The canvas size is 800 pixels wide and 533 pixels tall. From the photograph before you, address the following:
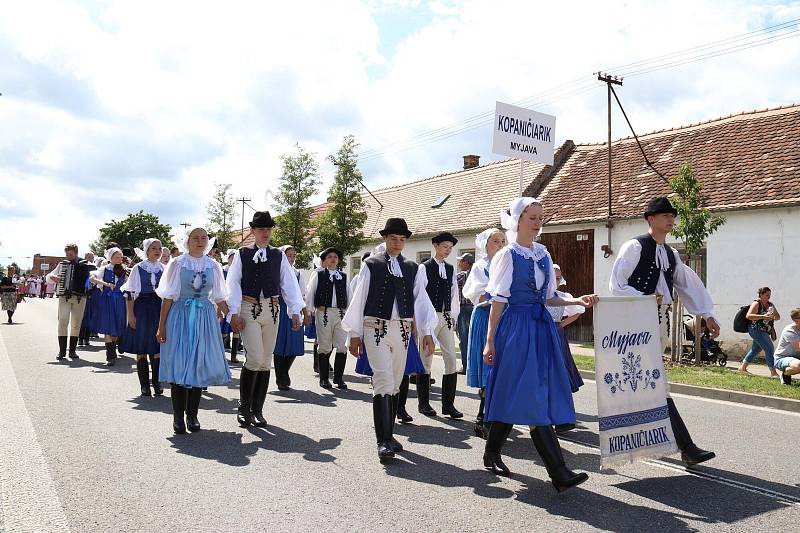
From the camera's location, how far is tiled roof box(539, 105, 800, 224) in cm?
1850

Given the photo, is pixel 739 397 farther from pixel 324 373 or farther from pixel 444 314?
pixel 324 373

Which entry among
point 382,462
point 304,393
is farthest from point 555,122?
point 382,462

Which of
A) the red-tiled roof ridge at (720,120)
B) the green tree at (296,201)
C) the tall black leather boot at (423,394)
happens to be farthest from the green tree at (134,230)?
the tall black leather boot at (423,394)

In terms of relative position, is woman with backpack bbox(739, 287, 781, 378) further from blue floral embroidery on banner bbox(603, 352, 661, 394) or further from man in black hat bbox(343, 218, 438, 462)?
man in black hat bbox(343, 218, 438, 462)

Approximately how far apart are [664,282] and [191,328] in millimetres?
4545

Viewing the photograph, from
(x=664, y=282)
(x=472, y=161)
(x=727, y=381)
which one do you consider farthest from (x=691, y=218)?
(x=472, y=161)

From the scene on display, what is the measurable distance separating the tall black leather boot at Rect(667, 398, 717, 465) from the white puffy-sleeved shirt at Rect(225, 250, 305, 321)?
3970mm

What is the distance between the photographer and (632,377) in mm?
5988

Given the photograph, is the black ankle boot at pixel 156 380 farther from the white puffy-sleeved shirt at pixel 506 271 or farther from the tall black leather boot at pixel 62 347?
the white puffy-sleeved shirt at pixel 506 271

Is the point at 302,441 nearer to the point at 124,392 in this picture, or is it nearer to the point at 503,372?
the point at 503,372

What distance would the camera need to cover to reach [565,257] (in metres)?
23.0

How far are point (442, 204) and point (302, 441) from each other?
87.2ft

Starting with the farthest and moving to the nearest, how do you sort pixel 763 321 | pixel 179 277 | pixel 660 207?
pixel 763 321
pixel 179 277
pixel 660 207

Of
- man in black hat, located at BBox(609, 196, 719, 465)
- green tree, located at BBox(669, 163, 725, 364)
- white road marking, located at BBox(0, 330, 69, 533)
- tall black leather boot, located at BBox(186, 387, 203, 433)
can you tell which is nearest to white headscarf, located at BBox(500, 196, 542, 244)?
man in black hat, located at BBox(609, 196, 719, 465)
